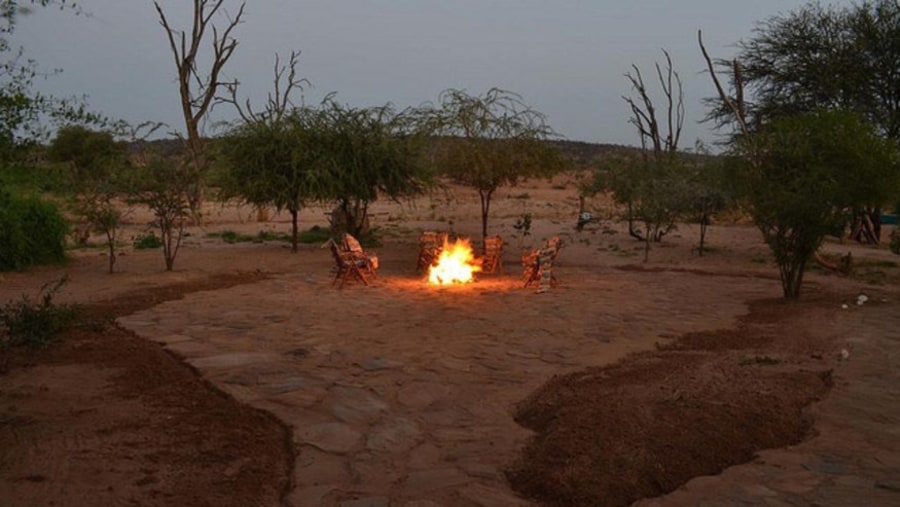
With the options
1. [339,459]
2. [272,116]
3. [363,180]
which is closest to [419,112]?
[363,180]

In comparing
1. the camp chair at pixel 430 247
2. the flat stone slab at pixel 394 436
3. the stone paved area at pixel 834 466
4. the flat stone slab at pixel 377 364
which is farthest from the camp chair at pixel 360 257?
the stone paved area at pixel 834 466

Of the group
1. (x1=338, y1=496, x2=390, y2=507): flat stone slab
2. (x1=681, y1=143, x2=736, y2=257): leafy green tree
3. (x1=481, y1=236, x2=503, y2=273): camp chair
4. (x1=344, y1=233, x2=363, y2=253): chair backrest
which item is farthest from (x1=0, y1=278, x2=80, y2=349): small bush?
(x1=681, y1=143, x2=736, y2=257): leafy green tree

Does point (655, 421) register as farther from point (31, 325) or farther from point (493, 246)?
point (493, 246)

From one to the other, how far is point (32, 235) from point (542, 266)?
10.5 m

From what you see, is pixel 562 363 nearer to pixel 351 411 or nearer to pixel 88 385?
pixel 351 411

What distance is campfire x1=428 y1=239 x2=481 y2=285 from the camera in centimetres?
1345

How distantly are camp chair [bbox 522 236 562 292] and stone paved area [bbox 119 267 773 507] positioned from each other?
0.33 metres

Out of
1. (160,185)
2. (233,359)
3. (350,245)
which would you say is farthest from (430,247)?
(233,359)

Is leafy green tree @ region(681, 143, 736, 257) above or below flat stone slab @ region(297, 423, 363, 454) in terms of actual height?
above

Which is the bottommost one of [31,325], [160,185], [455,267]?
[31,325]

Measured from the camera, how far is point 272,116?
63.4 ft

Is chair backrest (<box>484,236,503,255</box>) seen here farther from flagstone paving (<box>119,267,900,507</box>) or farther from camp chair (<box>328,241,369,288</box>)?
camp chair (<box>328,241,369,288</box>)

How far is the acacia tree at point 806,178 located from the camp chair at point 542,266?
3.17 m

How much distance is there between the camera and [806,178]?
1237 cm
